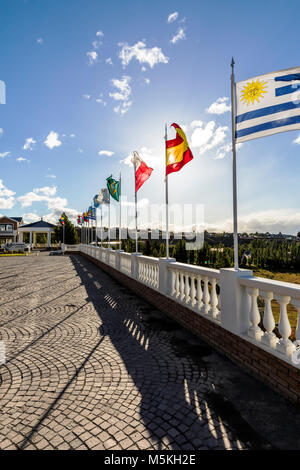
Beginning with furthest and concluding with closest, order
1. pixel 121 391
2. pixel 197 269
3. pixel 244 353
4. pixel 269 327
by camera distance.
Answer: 1. pixel 197 269
2. pixel 244 353
3. pixel 269 327
4. pixel 121 391

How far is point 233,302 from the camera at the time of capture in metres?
4.06

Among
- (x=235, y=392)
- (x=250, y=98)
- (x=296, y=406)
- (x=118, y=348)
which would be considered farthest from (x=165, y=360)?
(x=250, y=98)

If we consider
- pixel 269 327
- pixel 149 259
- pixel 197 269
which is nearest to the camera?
pixel 269 327

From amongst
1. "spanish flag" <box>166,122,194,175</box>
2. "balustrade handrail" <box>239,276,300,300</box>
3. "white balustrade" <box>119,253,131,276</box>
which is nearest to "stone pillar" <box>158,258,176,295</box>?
"spanish flag" <box>166,122,194,175</box>

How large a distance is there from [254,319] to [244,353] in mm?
→ 595

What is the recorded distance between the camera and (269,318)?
3.49m

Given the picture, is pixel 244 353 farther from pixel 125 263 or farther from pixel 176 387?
pixel 125 263

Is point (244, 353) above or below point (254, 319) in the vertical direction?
below

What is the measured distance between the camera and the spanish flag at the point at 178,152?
22.3 ft

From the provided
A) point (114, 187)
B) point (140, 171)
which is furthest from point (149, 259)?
point (114, 187)

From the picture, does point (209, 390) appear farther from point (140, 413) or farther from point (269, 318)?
point (269, 318)

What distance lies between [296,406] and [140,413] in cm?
184

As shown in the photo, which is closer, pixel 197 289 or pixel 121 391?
pixel 121 391

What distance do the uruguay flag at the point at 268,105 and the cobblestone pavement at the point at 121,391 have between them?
391 cm
